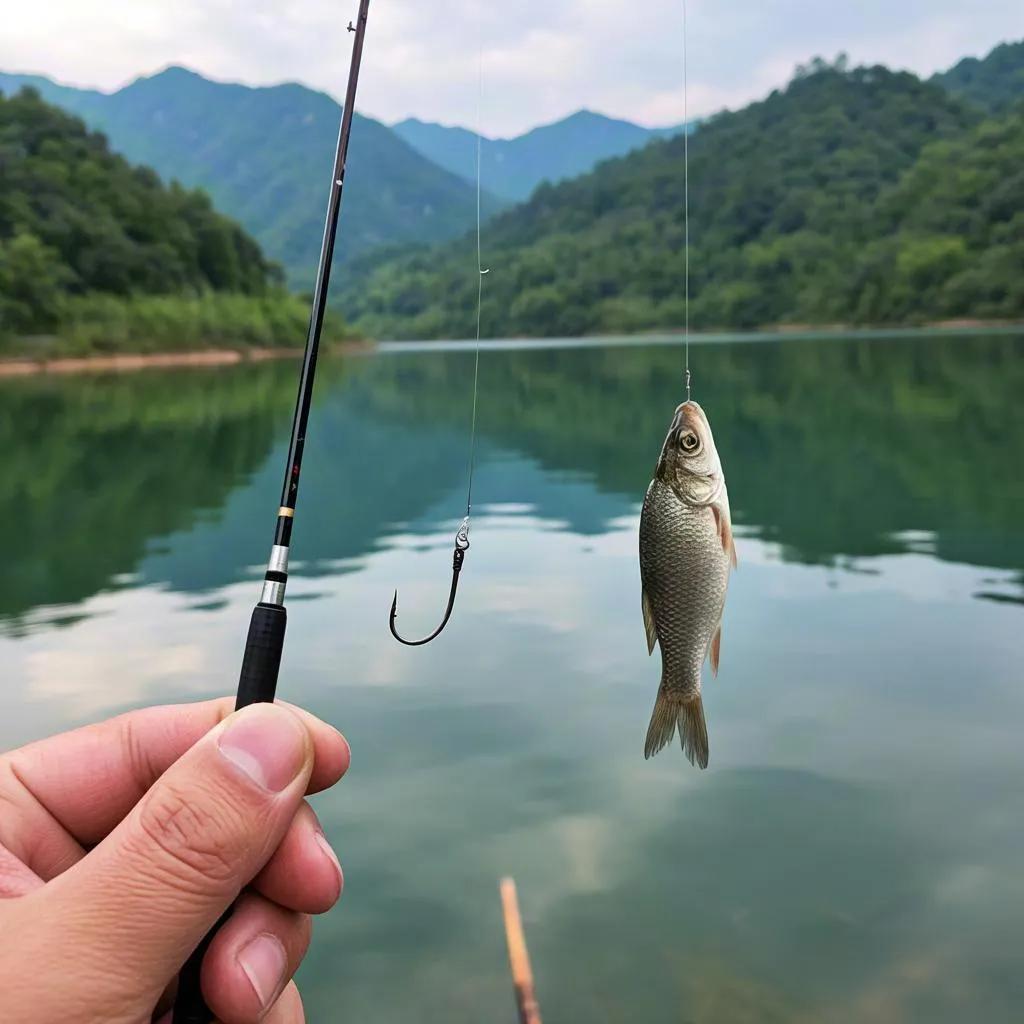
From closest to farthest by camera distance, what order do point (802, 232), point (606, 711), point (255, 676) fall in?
point (255, 676) < point (606, 711) < point (802, 232)

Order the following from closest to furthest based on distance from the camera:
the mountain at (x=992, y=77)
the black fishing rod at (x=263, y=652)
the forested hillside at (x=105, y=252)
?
the black fishing rod at (x=263, y=652), the forested hillside at (x=105, y=252), the mountain at (x=992, y=77)

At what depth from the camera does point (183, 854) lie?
5.53 feet

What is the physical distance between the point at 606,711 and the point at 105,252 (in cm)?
8339

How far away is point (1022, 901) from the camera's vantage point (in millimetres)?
5691

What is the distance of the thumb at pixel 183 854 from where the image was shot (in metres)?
1.65

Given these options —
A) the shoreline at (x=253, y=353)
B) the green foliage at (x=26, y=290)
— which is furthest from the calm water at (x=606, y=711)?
the green foliage at (x=26, y=290)

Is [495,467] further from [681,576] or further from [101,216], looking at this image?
[101,216]

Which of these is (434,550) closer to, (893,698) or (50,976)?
(893,698)

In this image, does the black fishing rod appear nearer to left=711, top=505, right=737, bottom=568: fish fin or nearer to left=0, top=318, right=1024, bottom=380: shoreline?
left=711, top=505, right=737, bottom=568: fish fin

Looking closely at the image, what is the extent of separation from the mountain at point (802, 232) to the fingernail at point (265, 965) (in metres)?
69.6

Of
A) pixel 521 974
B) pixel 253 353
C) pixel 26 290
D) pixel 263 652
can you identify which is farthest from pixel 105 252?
pixel 263 652

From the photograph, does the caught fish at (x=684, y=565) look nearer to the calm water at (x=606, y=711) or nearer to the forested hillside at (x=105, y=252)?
the calm water at (x=606, y=711)

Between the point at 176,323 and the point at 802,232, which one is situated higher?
the point at 802,232

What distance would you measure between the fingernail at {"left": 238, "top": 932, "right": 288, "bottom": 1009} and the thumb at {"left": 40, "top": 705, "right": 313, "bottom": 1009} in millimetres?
124
